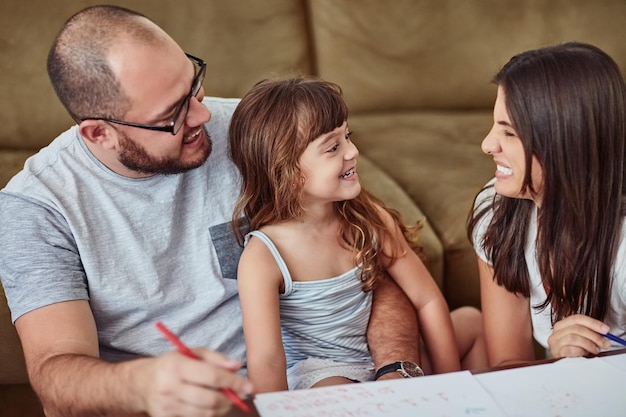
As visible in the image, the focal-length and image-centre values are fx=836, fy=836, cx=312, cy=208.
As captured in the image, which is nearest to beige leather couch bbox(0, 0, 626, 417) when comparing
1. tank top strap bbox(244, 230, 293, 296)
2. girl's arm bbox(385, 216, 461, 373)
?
girl's arm bbox(385, 216, 461, 373)

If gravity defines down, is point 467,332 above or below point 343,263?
below

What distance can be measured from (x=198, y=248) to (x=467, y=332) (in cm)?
69

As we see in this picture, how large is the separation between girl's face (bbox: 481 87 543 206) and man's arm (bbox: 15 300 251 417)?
2.10ft

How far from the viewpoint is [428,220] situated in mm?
2143

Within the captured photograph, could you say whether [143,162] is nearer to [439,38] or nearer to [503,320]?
[503,320]

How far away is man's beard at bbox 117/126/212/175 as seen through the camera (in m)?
1.52

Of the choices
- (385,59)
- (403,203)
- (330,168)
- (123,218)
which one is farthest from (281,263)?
(385,59)

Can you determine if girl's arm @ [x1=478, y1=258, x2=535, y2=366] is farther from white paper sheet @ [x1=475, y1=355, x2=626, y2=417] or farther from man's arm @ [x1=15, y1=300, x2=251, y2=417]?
man's arm @ [x1=15, y1=300, x2=251, y2=417]

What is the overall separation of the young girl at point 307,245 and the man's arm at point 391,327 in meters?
0.02

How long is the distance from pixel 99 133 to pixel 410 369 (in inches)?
28.2

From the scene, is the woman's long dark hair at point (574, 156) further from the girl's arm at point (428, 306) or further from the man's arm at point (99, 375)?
the man's arm at point (99, 375)

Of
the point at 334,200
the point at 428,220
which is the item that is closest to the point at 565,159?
the point at 334,200

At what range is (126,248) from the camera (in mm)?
1524

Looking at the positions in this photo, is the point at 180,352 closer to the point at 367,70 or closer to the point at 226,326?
the point at 226,326
